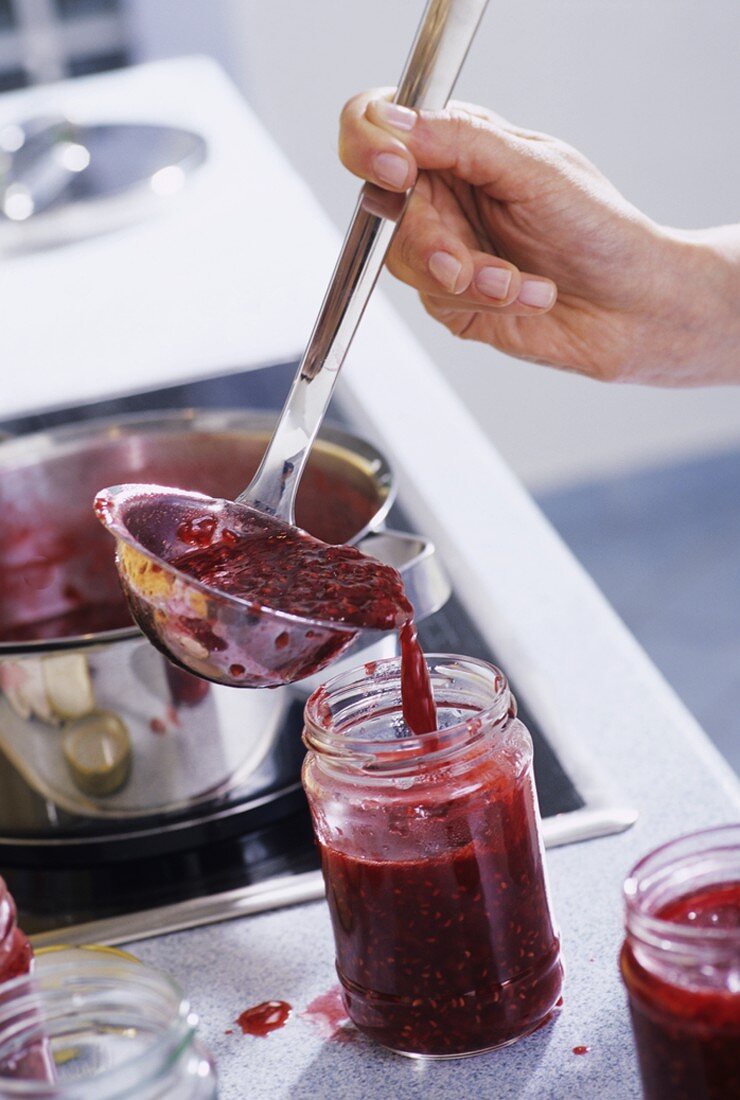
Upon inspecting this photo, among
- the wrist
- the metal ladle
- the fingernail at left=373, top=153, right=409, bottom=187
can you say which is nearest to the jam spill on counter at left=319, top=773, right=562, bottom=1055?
the metal ladle

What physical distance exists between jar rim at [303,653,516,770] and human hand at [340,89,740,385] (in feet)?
1.11

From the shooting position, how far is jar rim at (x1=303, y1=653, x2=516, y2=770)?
74cm

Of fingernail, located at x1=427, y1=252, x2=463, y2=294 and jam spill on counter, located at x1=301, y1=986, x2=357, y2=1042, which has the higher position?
fingernail, located at x1=427, y1=252, x2=463, y2=294

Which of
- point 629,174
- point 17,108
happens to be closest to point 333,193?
point 629,174

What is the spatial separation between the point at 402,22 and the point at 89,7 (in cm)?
78

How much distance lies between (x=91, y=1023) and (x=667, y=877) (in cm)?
26

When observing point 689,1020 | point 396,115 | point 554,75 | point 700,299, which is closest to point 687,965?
point 689,1020

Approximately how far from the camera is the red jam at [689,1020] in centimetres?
59

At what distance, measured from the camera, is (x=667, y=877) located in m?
0.65

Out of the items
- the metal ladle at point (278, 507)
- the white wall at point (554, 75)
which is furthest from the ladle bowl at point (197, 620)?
the white wall at point (554, 75)

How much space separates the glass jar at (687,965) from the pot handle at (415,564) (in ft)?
1.00

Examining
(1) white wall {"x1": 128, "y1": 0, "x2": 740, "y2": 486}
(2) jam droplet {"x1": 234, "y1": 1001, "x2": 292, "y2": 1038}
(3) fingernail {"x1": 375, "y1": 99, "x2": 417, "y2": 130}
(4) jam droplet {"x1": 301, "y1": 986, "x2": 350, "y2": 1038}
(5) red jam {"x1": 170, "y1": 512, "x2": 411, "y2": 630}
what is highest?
(3) fingernail {"x1": 375, "y1": 99, "x2": 417, "y2": 130}

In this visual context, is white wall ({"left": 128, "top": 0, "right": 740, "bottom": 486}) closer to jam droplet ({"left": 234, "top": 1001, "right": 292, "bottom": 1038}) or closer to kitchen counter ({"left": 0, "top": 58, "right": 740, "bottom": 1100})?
kitchen counter ({"left": 0, "top": 58, "right": 740, "bottom": 1100})

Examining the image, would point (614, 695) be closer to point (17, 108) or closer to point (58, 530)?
point (58, 530)
